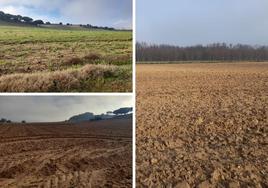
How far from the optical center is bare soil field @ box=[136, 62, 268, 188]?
5551 millimetres

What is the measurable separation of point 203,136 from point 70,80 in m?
4.61

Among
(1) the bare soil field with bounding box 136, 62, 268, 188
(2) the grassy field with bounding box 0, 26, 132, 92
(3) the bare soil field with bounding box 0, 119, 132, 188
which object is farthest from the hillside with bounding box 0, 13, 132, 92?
(1) the bare soil field with bounding box 136, 62, 268, 188

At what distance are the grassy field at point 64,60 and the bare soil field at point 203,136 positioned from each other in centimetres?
256

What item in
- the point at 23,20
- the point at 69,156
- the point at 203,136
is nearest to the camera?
the point at 23,20

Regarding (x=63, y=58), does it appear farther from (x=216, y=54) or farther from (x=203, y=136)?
(x=216, y=54)

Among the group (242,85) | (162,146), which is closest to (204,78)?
(242,85)

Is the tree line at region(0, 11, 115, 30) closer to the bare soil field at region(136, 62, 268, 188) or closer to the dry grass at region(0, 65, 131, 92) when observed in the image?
the dry grass at region(0, 65, 131, 92)

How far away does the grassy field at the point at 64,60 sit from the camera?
3.09 meters

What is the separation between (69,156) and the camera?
395 cm

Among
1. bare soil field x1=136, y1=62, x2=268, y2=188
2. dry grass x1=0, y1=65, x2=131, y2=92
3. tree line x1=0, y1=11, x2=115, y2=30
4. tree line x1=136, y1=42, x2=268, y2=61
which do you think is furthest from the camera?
tree line x1=136, y1=42, x2=268, y2=61

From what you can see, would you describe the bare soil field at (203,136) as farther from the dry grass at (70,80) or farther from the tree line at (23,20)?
the tree line at (23,20)

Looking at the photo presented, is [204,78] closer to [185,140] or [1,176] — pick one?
[185,140]

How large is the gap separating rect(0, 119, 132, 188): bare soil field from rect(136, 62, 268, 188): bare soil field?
1543mm

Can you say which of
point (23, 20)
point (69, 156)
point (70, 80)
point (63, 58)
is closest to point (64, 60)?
point (63, 58)
